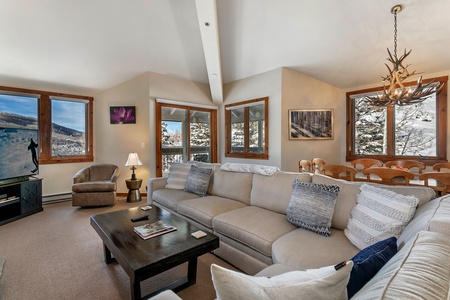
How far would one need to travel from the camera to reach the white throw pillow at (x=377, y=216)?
1389 mm

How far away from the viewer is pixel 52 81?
4.34 meters

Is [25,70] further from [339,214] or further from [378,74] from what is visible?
[378,74]

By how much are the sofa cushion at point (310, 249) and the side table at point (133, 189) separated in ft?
11.7

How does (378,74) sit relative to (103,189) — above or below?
above

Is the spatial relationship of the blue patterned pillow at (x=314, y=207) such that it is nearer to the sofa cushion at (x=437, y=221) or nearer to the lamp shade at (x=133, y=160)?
the sofa cushion at (x=437, y=221)

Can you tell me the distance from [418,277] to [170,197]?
110 inches

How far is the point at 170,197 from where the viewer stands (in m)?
3.01

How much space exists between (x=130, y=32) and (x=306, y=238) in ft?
13.0

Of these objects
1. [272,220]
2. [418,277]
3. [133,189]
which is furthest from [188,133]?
[418,277]

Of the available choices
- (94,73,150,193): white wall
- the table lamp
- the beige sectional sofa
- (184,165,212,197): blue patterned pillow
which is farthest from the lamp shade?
(184,165,212,197): blue patterned pillow

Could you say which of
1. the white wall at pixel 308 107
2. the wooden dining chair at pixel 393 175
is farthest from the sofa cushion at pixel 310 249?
the white wall at pixel 308 107

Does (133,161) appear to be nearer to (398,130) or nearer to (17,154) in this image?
(17,154)

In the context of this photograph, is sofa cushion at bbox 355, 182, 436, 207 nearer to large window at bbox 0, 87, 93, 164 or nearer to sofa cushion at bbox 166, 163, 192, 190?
sofa cushion at bbox 166, 163, 192, 190

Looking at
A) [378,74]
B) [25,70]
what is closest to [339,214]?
[378,74]
